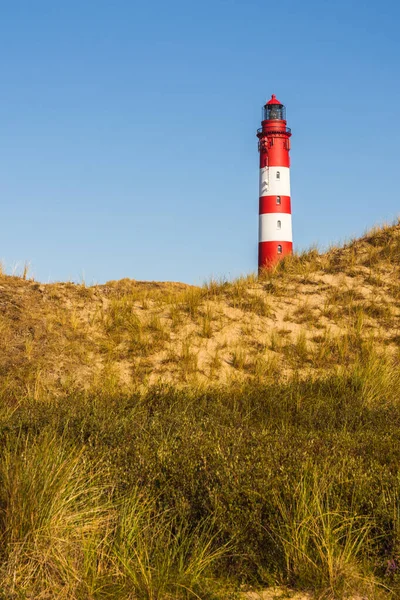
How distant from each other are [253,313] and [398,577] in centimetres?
1088

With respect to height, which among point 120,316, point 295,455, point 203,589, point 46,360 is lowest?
point 203,589

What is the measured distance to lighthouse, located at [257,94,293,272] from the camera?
2923cm

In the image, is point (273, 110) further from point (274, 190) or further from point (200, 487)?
point (200, 487)

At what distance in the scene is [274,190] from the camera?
29.8 metres

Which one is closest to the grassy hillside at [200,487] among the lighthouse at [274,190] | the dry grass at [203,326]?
the dry grass at [203,326]

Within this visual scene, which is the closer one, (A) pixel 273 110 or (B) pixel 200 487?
(B) pixel 200 487

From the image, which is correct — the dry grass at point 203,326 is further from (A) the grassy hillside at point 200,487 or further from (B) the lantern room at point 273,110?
(B) the lantern room at point 273,110

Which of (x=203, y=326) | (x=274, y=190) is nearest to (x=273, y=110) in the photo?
(x=274, y=190)

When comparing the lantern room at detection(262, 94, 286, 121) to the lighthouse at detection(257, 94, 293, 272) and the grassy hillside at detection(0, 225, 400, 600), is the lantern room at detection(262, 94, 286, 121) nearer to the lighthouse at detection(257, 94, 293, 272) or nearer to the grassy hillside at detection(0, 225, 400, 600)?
the lighthouse at detection(257, 94, 293, 272)

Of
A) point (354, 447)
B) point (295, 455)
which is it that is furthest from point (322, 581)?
point (354, 447)

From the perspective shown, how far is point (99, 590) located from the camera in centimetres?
415

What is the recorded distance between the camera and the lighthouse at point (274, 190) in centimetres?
2923

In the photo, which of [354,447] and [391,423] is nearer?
[354,447]

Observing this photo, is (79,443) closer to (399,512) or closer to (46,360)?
(399,512)
